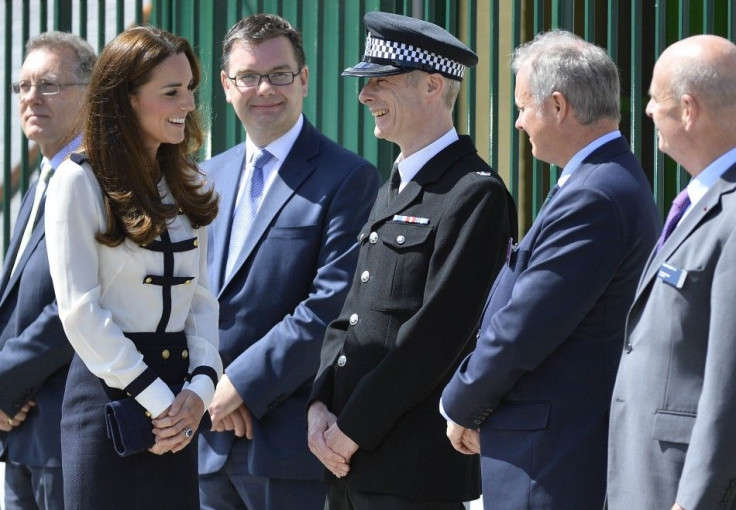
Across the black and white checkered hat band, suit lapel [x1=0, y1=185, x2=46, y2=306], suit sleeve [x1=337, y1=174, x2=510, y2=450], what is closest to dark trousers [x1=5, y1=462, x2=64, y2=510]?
suit lapel [x1=0, y1=185, x2=46, y2=306]

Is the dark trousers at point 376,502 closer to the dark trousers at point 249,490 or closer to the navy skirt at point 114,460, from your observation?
the navy skirt at point 114,460

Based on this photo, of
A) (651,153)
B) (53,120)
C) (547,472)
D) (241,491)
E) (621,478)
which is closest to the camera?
(621,478)

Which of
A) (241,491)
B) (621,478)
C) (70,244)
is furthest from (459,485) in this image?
(70,244)

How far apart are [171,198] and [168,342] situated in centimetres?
43

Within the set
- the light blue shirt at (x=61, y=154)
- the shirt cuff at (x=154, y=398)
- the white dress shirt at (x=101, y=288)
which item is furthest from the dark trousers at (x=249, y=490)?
the light blue shirt at (x=61, y=154)

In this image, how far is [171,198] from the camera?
140 inches

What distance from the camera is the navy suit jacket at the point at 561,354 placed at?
3.18 metres

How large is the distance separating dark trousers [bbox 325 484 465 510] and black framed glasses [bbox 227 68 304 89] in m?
1.59

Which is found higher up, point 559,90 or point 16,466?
point 559,90

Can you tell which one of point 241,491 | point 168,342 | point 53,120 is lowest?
point 241,491

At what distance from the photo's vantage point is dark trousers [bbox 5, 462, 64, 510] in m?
4.25

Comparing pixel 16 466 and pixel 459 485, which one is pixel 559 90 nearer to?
pixel 459 485

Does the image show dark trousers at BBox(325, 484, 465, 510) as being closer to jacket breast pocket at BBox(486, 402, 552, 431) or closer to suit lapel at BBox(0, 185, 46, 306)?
jacket breast pocket at BBox(486, 402, 552, 431)

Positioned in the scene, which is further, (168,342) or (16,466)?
(16,466)
